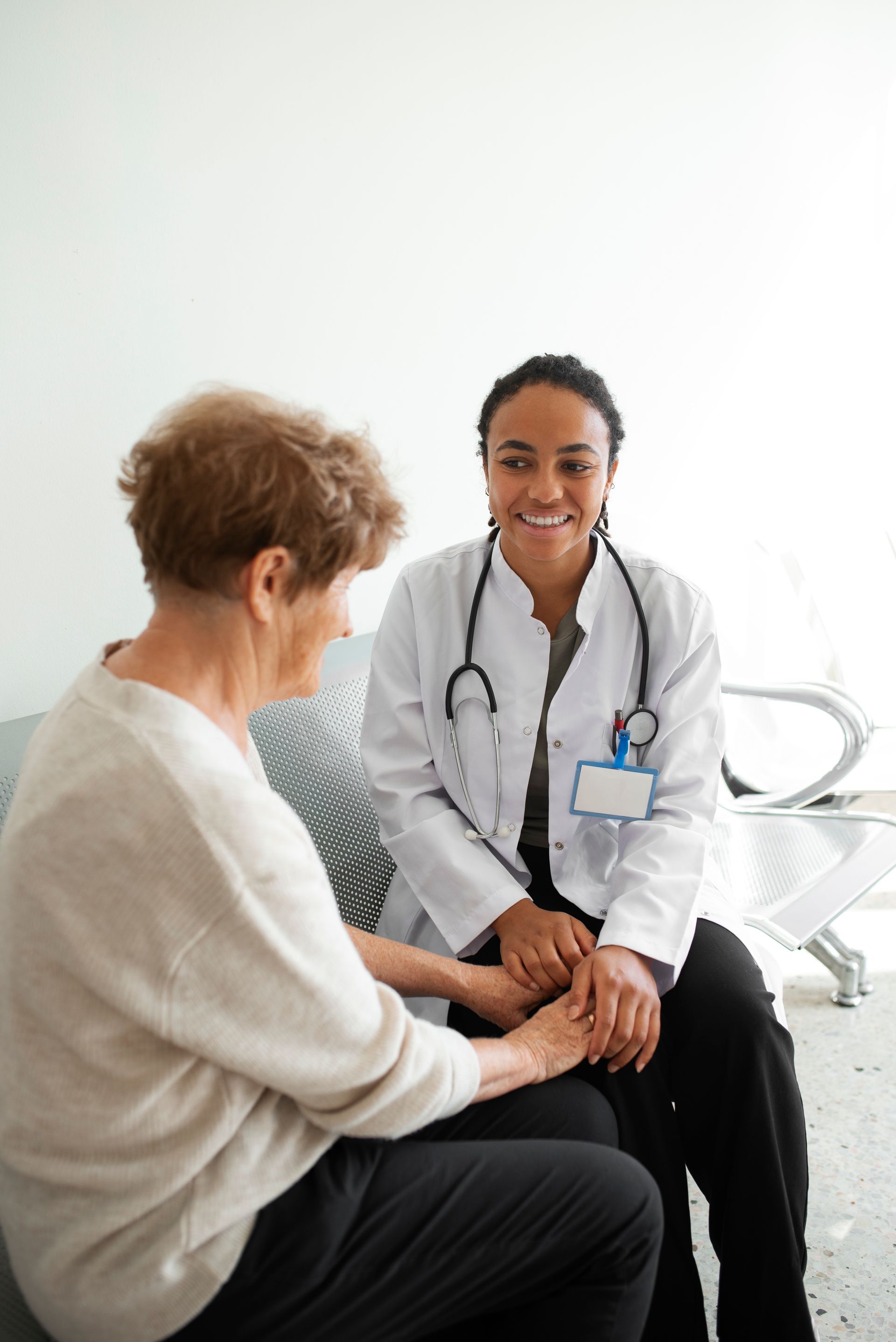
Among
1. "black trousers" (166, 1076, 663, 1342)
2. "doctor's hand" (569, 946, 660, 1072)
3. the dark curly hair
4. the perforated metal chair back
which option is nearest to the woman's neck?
the dark curly hair

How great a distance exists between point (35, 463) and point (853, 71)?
2.43 meters

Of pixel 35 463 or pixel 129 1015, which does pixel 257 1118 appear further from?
pixel 35 463

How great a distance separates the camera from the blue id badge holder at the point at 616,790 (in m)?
1.41

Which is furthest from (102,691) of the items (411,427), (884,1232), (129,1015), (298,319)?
(884,1232)

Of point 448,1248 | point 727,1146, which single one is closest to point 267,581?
point 448,1248

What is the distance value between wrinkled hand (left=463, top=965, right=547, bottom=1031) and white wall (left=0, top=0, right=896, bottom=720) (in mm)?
803

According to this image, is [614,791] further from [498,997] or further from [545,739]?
[498,997]

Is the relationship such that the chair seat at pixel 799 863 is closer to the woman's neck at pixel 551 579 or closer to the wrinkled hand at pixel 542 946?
the wrinkled hand at pixel 542 946

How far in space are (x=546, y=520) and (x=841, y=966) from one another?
1.39 metres

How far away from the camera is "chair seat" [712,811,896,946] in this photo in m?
1.65

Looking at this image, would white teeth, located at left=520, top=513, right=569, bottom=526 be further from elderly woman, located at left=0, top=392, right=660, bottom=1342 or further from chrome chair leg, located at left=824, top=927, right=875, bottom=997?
chrome chair leg, located at left=824, top=927, right=875, bottom=997

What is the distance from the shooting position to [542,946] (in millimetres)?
1311

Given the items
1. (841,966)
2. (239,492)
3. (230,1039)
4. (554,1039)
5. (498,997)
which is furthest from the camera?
(841,966)

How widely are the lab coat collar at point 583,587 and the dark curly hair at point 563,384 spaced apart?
0.17 m
